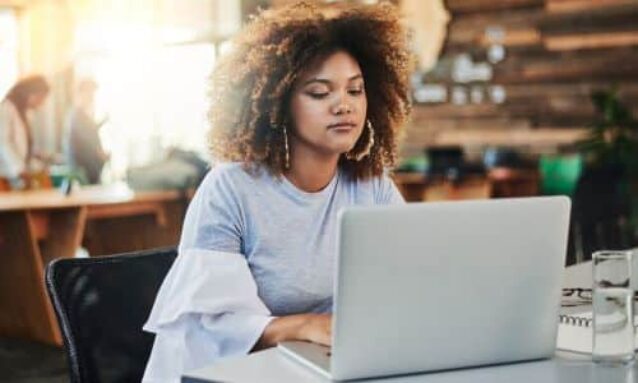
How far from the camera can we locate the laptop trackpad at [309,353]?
1627 millimetres

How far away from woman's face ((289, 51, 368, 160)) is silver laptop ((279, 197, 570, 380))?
1.83 feet

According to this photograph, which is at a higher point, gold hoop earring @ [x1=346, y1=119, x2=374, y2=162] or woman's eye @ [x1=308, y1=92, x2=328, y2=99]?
woman's eye @ [x1=308, y1=92, x2=328, y2=99]

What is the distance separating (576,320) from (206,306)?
639 mm

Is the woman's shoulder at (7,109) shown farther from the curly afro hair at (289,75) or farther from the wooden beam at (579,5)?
the curly afro hair at (289,75)

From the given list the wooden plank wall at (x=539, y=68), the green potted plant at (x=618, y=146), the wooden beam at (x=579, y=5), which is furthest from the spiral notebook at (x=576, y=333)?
the wooden beam at (x=579, y=5)

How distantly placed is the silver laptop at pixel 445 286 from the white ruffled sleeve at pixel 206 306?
26cm

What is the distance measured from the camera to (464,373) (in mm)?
1623

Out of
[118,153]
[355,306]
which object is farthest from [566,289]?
[118,153]

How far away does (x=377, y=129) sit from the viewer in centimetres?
237

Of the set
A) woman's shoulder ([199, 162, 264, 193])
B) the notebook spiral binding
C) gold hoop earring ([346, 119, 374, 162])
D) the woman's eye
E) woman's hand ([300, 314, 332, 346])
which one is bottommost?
the notebook spiral binding

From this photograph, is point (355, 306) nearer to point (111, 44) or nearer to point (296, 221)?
point (296, 221)

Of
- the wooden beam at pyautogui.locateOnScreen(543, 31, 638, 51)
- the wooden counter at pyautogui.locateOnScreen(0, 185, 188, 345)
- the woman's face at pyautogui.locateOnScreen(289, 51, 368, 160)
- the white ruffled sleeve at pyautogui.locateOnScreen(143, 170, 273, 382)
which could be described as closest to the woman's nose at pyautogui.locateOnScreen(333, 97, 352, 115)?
the woman's face at pyautogui.locateOnScreen(289, 51, 368, 160)

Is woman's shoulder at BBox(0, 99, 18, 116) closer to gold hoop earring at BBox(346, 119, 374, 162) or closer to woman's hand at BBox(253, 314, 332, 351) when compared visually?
gold hoop earring at BBox(346, 119, 374, 162)

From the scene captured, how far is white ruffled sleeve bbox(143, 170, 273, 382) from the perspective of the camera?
6.26ft
